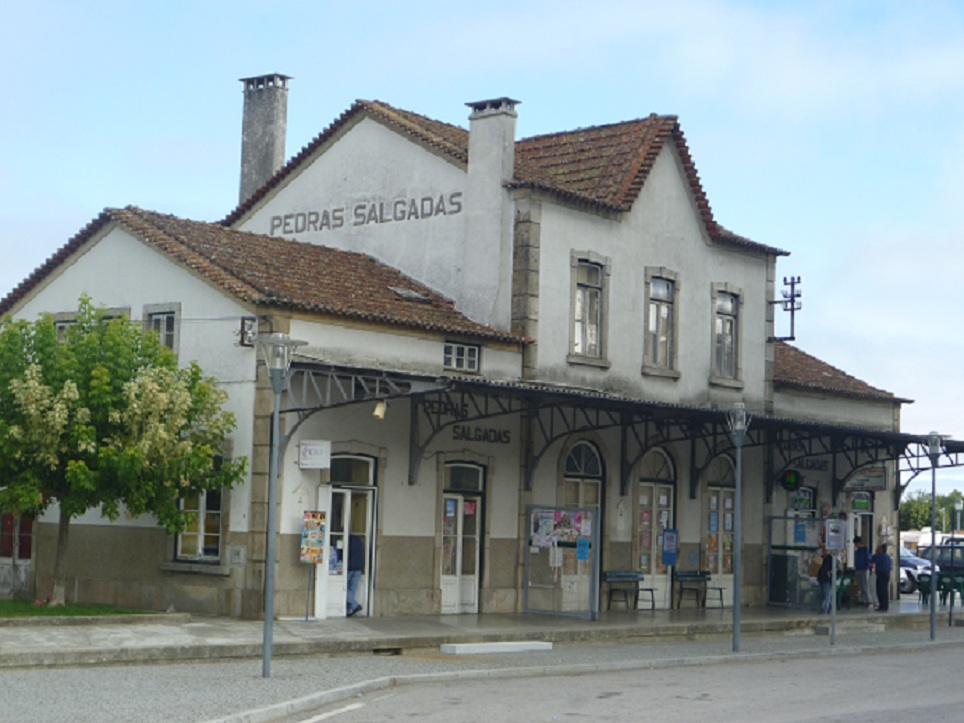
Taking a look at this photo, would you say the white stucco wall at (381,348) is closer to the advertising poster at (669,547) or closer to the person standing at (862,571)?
the advertising poster at (669,547)

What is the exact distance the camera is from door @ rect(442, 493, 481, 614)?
27078mm

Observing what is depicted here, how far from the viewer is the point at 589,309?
29750 millimetres

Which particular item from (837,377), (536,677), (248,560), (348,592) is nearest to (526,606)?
(348,592)

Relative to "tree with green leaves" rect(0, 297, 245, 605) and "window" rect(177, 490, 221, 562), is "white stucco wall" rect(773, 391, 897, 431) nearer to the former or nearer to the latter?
"window" rect(177, 490, 221, 562)

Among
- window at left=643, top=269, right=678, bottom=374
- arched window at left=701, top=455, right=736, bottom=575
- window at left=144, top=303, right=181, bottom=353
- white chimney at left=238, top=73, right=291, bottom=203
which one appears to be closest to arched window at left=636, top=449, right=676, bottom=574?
arched window at left=701, top=455, right=736, bottom=575

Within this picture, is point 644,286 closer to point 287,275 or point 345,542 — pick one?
point 287,275

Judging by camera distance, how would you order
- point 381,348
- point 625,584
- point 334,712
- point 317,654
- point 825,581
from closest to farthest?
point 334,712 → point 317,654 → point 381,348 → point 625,584 → point 825,581

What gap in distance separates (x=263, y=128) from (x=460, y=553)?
1170 cm

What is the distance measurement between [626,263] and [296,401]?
8679 millimetres

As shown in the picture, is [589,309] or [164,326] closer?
[164,326]

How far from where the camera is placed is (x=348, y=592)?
25.1 meters

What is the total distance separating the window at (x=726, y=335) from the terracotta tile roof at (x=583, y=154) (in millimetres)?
1187

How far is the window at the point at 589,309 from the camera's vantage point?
96.2ft

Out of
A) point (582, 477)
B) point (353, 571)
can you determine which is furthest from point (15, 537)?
point (582, 477)
